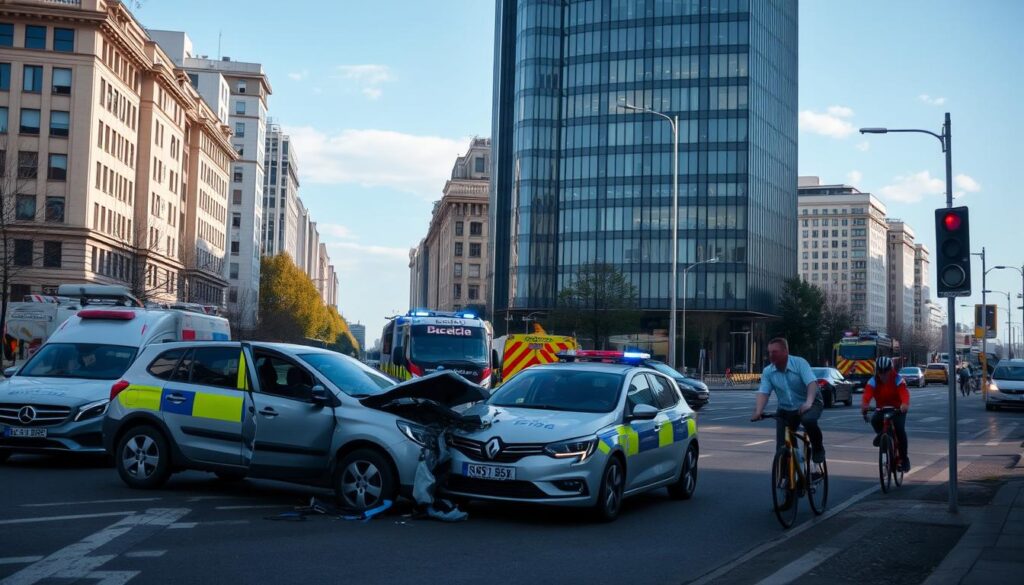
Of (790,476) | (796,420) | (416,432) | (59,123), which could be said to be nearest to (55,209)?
(59,123)

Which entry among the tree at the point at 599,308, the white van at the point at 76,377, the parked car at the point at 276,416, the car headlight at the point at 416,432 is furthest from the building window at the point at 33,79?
the car headlight at the point at 416,432

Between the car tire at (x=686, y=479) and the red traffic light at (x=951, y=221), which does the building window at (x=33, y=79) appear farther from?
the red traffic light at (x=951, y=221)

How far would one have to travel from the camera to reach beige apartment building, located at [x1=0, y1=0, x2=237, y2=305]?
63.4 m

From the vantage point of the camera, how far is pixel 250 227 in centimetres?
12538

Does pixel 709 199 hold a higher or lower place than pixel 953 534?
higher

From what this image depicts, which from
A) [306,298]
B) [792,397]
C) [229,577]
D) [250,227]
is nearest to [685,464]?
[792,397]

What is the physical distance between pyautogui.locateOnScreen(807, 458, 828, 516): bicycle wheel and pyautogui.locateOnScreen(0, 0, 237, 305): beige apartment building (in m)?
49.8

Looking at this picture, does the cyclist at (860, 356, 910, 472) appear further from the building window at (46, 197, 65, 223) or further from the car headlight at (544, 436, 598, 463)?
the building window at (46, 197, 65, 223)

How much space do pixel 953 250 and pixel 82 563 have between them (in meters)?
8.28

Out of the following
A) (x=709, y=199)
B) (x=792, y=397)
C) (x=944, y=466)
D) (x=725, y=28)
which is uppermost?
(x=725, y=28)

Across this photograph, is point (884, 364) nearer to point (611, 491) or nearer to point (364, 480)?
point (611, 491)

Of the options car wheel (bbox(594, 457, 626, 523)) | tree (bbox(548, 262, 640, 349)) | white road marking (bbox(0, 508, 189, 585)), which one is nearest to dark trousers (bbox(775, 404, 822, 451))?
car wheel (bbox(594, 457, 626, 523))

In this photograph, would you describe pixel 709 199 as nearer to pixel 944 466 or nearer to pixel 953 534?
pixel 944 466

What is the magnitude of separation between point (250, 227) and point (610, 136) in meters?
52.1
